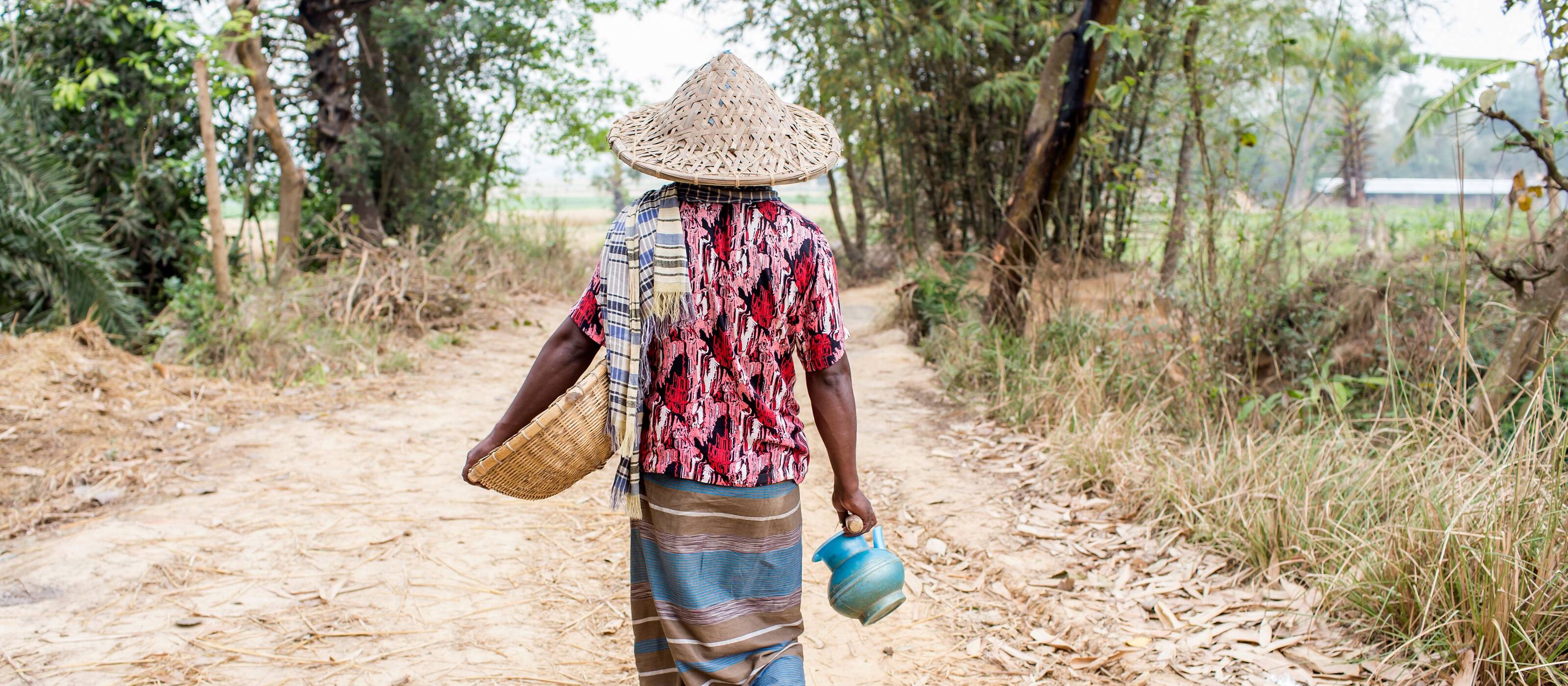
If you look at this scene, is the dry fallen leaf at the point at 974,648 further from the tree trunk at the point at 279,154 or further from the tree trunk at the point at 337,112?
the tree trunk at the point at 337,112

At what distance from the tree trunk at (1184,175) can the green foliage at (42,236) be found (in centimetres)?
670

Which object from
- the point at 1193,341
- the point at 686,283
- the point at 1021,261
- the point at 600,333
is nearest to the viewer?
the point at 686,283

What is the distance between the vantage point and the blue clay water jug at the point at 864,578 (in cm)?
202

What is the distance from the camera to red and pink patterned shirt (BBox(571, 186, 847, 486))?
5.97ft

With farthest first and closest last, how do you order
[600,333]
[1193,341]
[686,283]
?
1. [1193,341]
2. [600,333]
3. [686,283]

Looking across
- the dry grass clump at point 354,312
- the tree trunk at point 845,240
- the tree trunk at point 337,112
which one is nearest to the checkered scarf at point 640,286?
the dry grass clump at point 354,312

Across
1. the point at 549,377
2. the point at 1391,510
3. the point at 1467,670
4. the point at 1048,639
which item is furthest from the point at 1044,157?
the point at 549,377

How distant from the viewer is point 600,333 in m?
1.92

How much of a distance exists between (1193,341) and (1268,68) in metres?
2.54

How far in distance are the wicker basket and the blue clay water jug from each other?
53cm

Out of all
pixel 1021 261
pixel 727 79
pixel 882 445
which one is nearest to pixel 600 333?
pixel 727 79

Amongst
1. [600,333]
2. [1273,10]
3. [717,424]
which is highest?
[1273,10]

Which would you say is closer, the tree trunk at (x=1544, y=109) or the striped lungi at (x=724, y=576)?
the striped lungi at (x=724, y=576)

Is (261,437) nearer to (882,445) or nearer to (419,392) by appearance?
(419,392)
